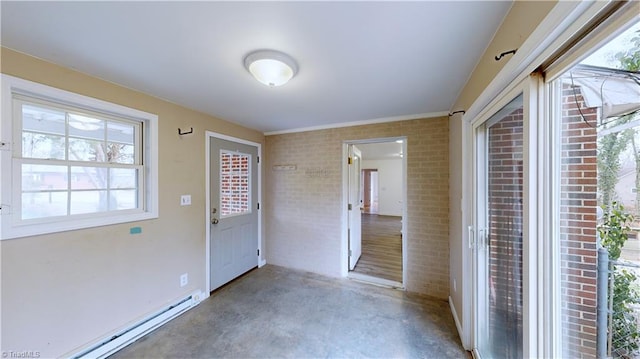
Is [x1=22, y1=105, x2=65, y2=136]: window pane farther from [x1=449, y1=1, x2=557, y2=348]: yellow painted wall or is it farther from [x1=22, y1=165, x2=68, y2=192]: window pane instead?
[x1=449, y1=1, x2=557, y2=348]: yellow painted wall

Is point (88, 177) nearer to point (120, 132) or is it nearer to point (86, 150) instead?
point (86, 150)

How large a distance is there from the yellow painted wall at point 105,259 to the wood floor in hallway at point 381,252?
2.44m

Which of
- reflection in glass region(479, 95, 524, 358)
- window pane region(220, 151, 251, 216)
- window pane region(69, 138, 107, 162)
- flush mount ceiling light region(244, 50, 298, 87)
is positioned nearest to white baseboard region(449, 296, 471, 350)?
reflection in glass region(479, 95, 524, 358)

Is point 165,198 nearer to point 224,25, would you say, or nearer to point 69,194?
Answer: point 69,194

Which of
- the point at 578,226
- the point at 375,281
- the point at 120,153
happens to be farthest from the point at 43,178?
the point at 375,281

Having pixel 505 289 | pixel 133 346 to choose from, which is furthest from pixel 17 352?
pixel 505 289

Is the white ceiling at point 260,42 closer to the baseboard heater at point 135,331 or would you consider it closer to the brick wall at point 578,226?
the brick wall at point 578,226

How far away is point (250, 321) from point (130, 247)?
1.34 meters

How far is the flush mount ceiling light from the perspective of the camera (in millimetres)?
1433

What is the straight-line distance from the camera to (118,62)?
1.58 meters

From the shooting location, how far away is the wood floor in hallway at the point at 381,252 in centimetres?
338

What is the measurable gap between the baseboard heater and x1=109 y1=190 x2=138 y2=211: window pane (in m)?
1.09

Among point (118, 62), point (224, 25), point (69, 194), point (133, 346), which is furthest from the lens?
point (133, 346)

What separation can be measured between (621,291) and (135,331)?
3144 mm
